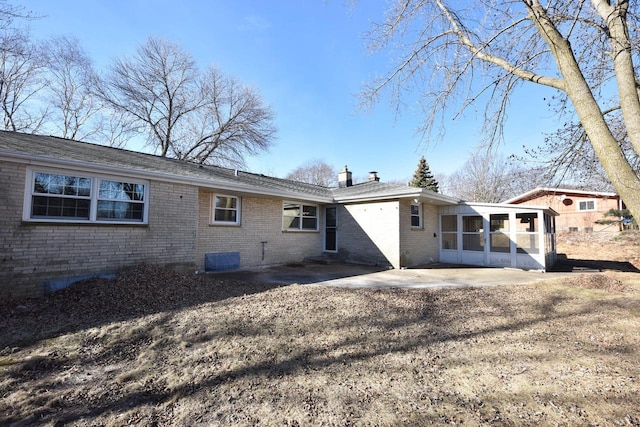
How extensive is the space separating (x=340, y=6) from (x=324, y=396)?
704cm

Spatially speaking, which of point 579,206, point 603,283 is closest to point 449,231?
point 603,283

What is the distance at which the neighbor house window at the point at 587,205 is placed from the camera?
74.1ft

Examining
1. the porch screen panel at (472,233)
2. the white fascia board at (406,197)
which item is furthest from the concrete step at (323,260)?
the porch screen panel at (472,233)

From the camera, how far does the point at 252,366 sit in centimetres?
319

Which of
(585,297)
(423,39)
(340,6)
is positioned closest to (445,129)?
(423,39)

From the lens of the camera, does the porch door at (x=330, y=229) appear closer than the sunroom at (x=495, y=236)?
No

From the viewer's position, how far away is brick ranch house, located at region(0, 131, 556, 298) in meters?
5.97

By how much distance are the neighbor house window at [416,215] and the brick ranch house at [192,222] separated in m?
0.04

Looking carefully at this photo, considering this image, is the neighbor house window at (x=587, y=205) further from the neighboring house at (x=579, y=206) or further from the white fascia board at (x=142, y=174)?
the white fascia board at (x=142, y=174)

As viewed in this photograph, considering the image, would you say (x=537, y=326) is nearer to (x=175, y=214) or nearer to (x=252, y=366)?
(x=252, y=366)

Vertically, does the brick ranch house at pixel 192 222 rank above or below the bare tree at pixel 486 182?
below

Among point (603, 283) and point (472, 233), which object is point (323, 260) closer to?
point (472, 233)

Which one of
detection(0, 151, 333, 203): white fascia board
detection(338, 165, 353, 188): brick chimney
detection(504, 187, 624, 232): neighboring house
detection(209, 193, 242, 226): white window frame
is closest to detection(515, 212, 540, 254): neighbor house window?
detection(338, 165, 353, 188): brick chimney

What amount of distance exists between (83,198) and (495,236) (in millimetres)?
13736
